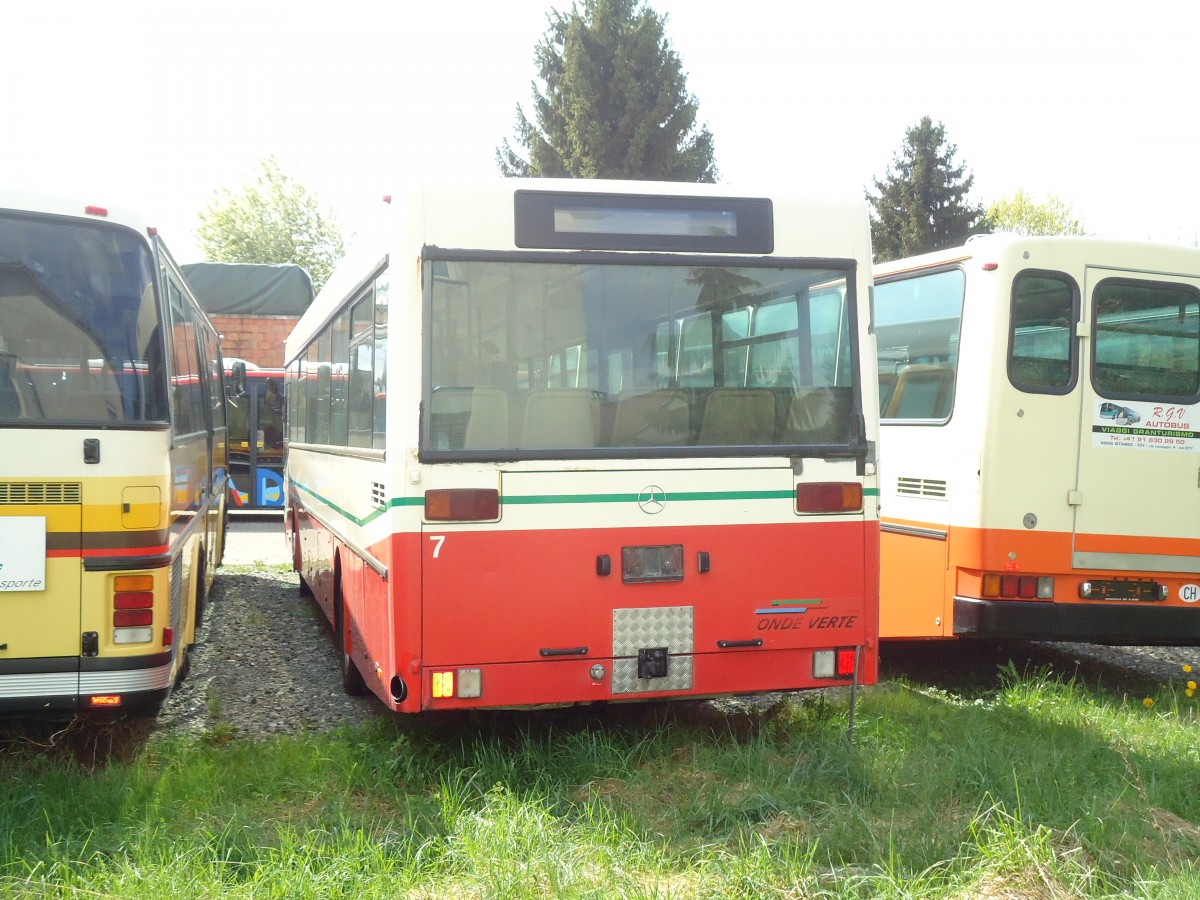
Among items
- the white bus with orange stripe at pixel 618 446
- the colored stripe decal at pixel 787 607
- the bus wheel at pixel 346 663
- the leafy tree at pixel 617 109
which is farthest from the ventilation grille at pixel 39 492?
the leafy tree at pixel 617 109

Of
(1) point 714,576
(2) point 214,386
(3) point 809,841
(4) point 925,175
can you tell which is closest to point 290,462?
(2) point 214,386

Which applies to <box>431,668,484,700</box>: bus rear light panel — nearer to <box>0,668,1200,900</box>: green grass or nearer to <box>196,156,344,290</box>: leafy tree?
<box>0,668,1200,900</box>: green grass

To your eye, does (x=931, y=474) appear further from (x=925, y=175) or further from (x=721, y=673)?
(x=925, y=175)

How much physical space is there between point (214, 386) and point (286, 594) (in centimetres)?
223

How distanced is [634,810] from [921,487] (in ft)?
12.8

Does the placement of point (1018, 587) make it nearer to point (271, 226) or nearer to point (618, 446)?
point (618, 446)

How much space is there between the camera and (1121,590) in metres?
7.78

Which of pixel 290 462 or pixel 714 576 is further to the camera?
pixel 290 462

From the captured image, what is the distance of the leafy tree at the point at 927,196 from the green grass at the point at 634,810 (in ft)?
138

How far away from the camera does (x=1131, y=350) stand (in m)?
7.94

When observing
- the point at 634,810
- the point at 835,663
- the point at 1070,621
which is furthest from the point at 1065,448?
the point at 634,810

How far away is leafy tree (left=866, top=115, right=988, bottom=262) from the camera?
46.8 metres

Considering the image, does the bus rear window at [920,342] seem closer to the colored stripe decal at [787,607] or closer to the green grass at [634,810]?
the green grass at [634,810]

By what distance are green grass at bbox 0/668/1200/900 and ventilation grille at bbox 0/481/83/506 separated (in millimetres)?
1207
